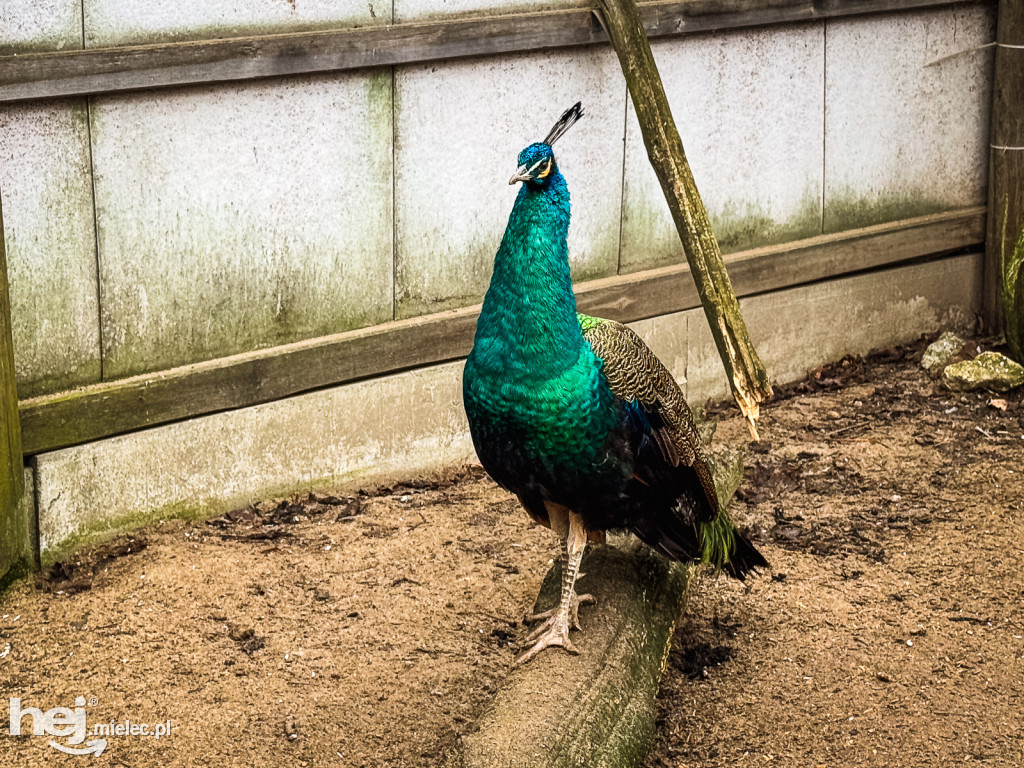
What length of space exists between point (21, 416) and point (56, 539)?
526 mm

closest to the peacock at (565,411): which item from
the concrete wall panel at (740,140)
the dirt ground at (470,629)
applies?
the dirt ground at (470,629)

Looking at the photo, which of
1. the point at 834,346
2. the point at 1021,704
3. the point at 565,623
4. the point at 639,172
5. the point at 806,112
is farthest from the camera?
the point at 834,346

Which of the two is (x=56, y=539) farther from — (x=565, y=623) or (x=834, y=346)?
(x=834, y=346)

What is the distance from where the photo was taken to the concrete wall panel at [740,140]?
623cm

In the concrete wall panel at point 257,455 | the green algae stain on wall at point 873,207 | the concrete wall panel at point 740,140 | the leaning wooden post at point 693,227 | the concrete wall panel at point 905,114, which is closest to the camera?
the concrete wall panel at point 257,455

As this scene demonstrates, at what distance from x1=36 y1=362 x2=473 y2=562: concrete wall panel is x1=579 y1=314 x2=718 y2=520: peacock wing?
1.78 metres

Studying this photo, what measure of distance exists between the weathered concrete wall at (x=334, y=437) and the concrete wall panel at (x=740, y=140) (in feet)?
1.29

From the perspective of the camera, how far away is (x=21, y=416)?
467 centimetres

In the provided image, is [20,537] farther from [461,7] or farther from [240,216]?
[461,7]

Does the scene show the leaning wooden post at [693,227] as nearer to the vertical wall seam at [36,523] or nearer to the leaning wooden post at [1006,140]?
the vertical wall seam at [36,523]

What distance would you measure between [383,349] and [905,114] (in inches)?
134

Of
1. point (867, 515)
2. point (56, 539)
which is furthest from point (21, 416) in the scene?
point (867, 515)

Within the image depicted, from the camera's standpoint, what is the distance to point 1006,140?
7.32 metres

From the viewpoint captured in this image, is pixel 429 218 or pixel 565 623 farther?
pixel 429 218
